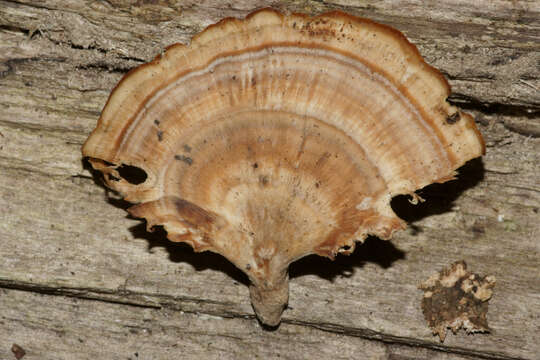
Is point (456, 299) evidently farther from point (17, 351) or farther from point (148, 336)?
point (17, 351)

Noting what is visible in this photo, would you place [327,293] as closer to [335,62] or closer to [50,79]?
[335,62]

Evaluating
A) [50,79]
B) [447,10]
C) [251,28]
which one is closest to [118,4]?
[50,79]

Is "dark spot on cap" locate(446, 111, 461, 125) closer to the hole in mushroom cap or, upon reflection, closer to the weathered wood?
the weathered wood

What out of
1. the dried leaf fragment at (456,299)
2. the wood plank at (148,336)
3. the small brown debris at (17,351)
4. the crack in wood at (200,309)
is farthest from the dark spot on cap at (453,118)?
the small brown debris at (17,351)

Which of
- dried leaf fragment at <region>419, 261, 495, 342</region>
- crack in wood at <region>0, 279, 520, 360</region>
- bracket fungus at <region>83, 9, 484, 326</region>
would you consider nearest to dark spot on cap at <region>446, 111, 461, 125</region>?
bracket fungus at <region>83, 9, 484, 326</region>

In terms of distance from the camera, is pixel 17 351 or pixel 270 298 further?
pixel 17 351

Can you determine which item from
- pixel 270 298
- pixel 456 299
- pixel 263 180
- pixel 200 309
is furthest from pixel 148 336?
pixel 456 299
